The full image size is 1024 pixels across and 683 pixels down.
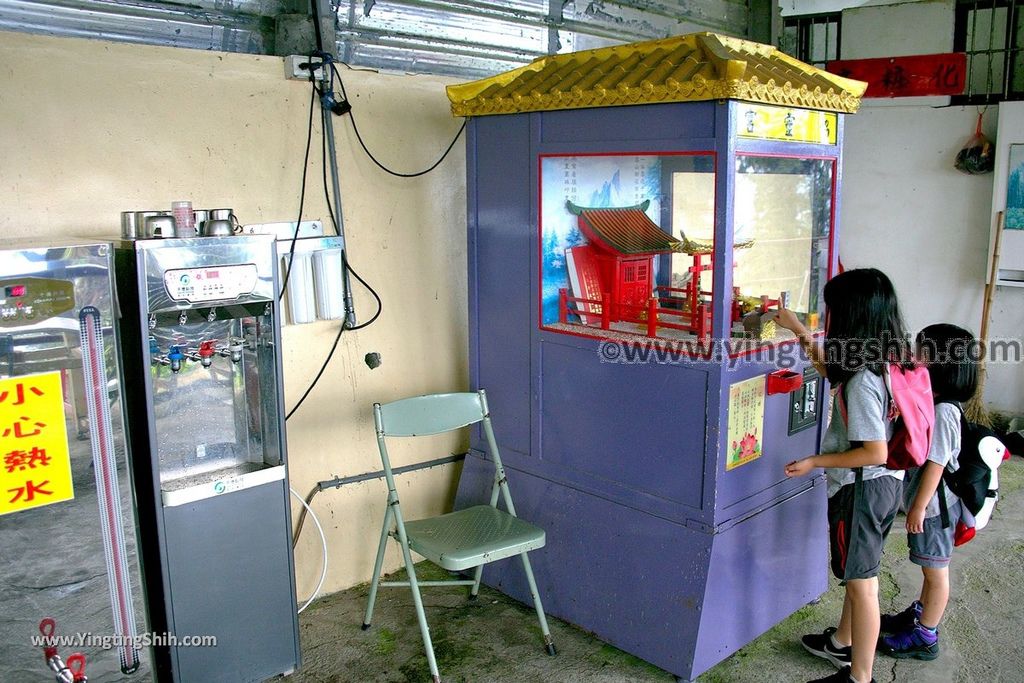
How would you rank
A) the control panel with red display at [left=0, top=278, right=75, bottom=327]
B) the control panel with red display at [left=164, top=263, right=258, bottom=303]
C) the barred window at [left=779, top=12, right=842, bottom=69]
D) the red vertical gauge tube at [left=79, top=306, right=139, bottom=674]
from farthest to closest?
the barred window at [left=779, top=12, right=842, bottom=69]
the control panel with red display at [left=164, top=263, right=258, bottom=303]
the red vertical gauge tube at [left=79, top=306, right=139, bottom=674]
the control panel with red display at [left=0, top=278, right=75, bottom=327]

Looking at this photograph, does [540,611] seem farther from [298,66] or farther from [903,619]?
[298,66]

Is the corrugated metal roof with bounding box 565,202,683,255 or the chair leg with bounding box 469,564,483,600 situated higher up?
the corrugated metal roof with bounding box 565,202,683,255

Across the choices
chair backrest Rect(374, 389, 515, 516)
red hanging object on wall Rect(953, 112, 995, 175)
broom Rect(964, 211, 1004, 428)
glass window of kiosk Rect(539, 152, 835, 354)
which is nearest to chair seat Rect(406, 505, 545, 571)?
chair backrest Rect(374, 389, 515, 516)

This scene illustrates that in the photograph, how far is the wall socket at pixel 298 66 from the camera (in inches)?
127

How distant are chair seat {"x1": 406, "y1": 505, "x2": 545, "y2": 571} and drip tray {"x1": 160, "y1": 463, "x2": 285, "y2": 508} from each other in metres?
0.58

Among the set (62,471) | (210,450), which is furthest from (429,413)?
(62,471)

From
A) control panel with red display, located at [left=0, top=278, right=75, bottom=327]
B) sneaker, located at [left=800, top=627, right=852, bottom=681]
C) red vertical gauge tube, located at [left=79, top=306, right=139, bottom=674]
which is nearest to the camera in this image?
control panel with red display, located at [left=0, top=278, right=75, bottom=327]

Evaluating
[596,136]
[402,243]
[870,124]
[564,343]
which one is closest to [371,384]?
[402,243]

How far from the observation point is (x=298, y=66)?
→ 3.24 m

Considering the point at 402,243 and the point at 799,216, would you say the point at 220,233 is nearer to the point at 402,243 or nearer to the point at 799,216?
the point at 402,243

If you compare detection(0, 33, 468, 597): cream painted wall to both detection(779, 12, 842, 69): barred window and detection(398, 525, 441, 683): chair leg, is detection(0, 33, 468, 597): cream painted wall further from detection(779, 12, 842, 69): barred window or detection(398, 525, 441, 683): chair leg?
detection(779, 12, 842, 69): barred window

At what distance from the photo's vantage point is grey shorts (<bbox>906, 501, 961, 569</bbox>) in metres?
3.10

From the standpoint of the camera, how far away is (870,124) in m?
5.88

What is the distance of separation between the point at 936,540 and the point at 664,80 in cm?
189
